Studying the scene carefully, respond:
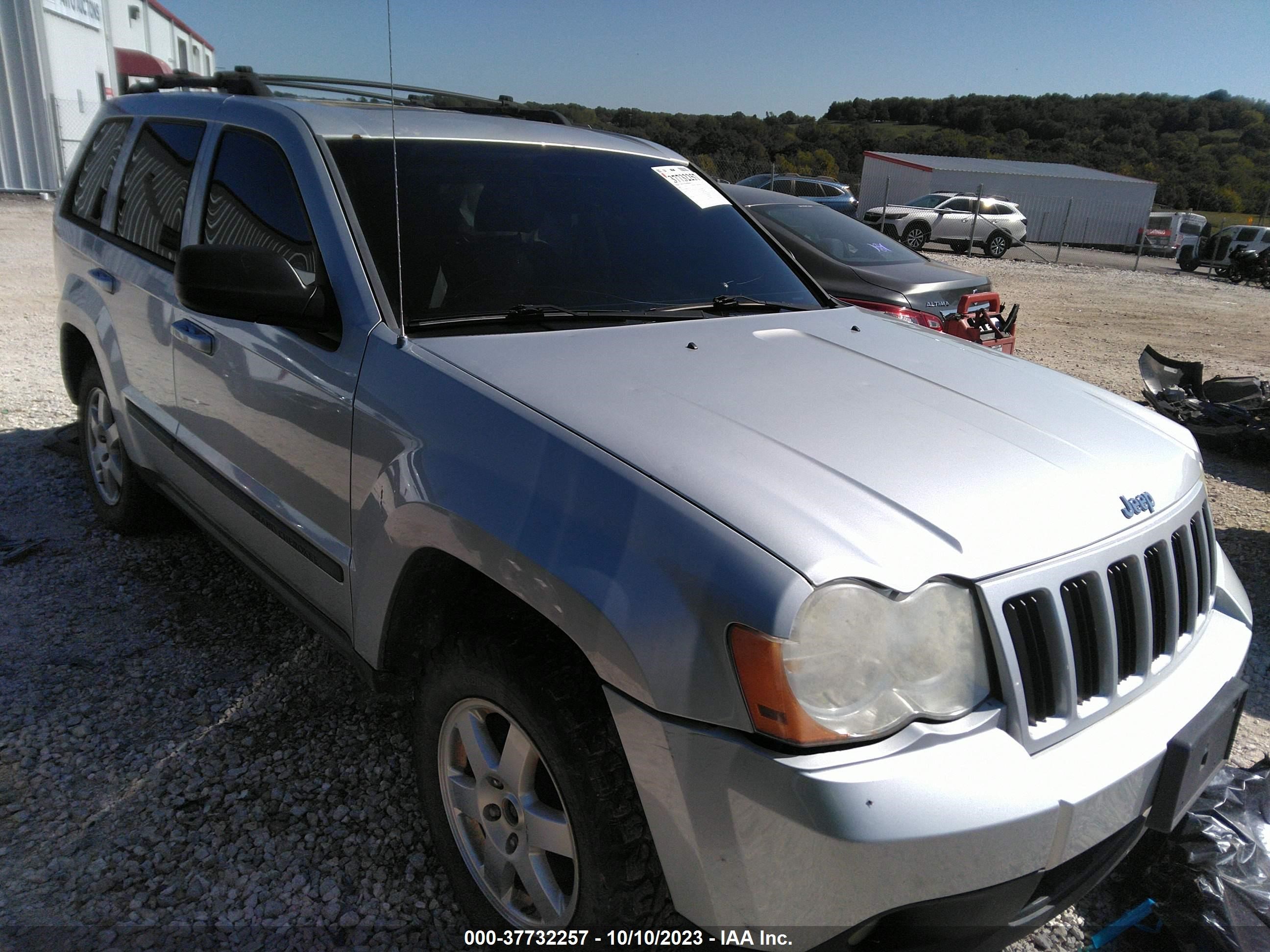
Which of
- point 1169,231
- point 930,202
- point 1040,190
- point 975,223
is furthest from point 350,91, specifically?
point 1040,190

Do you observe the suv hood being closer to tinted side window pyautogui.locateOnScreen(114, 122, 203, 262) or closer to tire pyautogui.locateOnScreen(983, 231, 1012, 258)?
tinted side window pyautogui.locateOnScreen(114, 122, 203, 262)

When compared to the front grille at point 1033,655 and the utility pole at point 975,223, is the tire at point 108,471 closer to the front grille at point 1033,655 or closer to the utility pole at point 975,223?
the front grille at point 1033,655

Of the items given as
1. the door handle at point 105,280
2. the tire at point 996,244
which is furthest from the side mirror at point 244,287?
the tire at point 996,244

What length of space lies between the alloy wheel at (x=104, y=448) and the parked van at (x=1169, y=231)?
30.6 metres

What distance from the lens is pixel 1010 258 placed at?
81.7 feet

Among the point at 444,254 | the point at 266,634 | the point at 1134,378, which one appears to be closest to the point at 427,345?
the point at 444,254

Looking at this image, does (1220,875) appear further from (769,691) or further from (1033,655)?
(769,691)

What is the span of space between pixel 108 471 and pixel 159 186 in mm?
1355

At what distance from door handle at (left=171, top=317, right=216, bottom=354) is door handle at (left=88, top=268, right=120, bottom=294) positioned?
0.68 meters

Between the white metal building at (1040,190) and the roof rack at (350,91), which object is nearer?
the roof rack at (350,91)

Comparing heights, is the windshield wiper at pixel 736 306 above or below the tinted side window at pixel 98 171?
below

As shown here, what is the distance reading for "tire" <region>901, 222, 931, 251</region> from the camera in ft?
81.1

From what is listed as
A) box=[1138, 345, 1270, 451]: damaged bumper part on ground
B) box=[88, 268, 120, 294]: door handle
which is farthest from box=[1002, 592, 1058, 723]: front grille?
box=[1138, 345, 1270, 451]: damaged bumper part on ground

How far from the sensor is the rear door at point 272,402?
219cm
